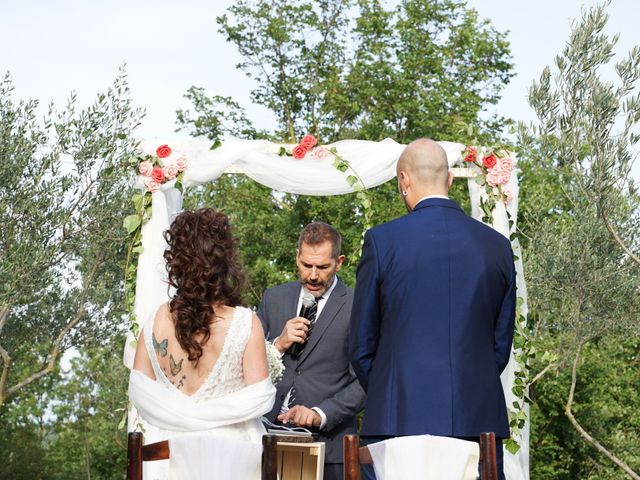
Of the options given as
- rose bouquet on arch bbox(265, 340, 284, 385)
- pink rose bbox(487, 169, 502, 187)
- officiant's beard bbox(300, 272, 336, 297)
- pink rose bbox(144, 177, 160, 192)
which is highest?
pink rose bbox(487, 169, 502, 187)

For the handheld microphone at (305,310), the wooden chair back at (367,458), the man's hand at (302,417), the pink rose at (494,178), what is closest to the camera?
the wooden chair back at (367,458)

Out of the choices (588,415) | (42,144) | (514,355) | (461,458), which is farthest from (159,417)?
(588,415)

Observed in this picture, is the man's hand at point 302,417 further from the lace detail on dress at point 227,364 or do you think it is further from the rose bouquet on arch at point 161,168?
the rose bouquet on arch at point 161,168

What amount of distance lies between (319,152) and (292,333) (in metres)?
2.80

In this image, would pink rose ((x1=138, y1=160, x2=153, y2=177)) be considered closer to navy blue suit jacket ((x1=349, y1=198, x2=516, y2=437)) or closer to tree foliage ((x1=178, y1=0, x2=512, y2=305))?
navy blue suit jacket ((x1=349, y1=198, x2=516, y2=437))

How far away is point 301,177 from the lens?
8172 millimetres

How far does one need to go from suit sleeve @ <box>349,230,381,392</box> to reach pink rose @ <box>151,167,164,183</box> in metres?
4.09

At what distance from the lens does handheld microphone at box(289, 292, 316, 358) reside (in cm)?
584

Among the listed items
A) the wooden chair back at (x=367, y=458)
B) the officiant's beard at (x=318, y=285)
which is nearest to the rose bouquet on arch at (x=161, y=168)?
the officiant's beard at (x=318, y=285)

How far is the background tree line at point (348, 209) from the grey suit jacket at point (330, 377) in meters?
3.03

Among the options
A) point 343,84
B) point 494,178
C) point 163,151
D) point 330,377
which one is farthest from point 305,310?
point 343,84

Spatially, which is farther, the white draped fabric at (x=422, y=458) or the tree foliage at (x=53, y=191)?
the tree foliage at (x=53, y=191)

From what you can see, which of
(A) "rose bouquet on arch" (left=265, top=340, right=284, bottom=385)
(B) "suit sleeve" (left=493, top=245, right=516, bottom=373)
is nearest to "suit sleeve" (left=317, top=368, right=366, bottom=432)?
(A) "rose bouquet on arch" (left=265, top=340, right=284, bottom=385)

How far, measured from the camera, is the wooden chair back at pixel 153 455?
3.52 metres
